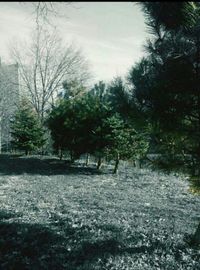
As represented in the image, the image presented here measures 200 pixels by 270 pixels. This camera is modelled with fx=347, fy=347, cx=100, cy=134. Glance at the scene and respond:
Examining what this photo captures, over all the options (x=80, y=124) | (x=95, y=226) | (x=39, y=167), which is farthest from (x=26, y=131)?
(x=95, y=226)

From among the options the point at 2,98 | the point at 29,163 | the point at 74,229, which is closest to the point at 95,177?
the point at 29,163

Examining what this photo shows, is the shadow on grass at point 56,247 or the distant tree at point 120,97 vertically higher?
the distant tree at point 120,97

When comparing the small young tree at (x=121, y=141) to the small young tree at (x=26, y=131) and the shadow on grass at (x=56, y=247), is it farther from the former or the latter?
the shadow on grass at (x=56, y=247)

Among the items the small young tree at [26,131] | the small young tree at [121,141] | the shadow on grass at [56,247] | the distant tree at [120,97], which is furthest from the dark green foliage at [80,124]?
the distant tree at [120,97]

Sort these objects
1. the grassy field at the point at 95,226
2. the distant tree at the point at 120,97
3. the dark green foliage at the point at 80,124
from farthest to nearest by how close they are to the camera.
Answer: the dark green foliage at the point at 80,124 → the distant tree at the point at 120,97 → the grassy field at the point at 95,226

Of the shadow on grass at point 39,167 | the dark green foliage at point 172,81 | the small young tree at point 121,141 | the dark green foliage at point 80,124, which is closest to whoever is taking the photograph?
the dark green foliage at point 172,81

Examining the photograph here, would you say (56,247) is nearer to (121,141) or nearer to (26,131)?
(121,141)

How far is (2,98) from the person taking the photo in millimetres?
36594

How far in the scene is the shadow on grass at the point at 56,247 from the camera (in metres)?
6.28

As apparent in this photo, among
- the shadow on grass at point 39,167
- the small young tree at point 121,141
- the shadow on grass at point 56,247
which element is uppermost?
the small young tree at point 121,141

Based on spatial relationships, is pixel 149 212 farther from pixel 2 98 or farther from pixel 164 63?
pixel 2 98

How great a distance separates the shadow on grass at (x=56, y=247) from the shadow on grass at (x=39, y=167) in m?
11.4

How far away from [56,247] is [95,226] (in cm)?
149

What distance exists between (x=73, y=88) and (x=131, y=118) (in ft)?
110
